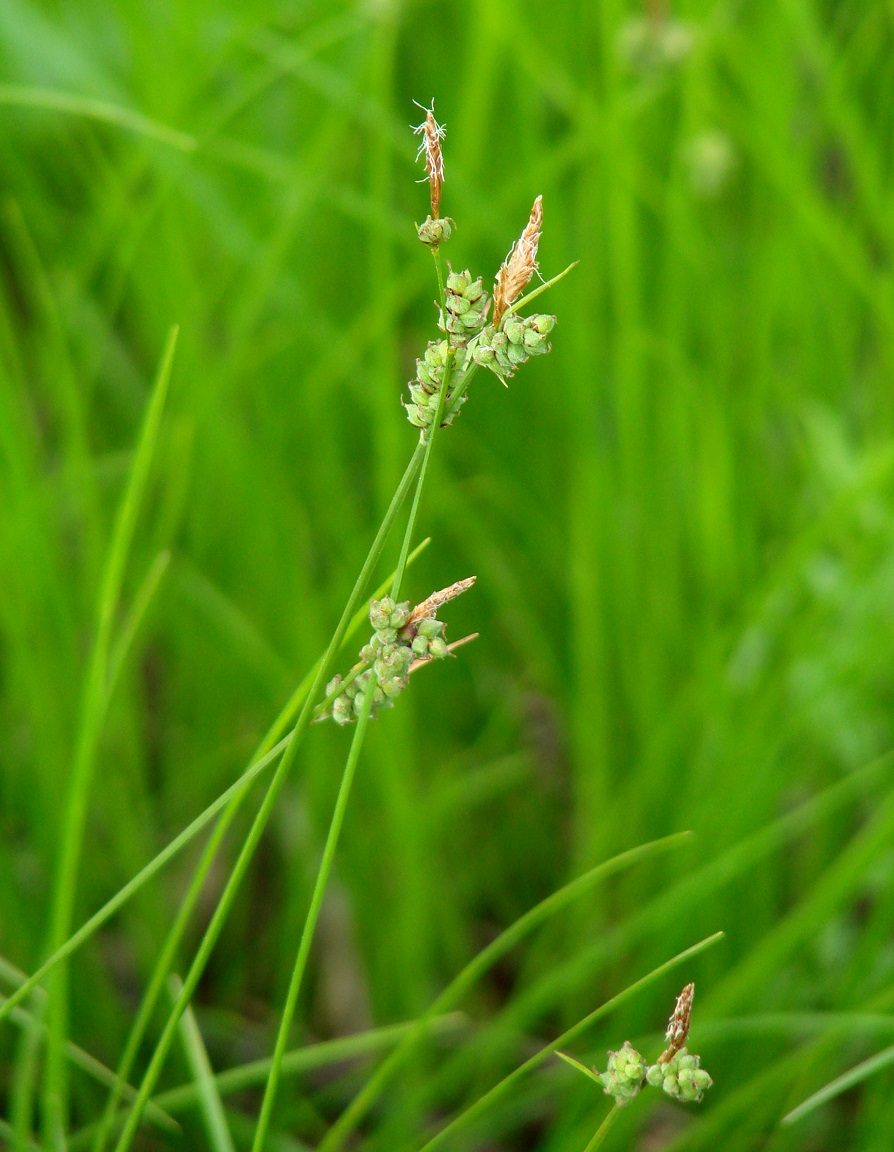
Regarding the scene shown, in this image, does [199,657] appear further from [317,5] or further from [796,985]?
[317,5]

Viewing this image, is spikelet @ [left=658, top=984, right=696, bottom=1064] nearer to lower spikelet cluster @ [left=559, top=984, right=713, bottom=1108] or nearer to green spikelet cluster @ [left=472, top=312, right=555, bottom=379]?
lower spikelet cluster @ [left=559, top=984, right=713, bottom=1108]

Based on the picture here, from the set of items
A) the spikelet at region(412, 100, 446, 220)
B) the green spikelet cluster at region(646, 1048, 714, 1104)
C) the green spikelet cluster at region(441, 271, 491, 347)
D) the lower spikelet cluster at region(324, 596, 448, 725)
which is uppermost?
the spikelet at region(412, 100, 446, 220)

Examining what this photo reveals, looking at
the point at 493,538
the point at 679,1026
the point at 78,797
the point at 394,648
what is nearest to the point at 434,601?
the point at 394,648

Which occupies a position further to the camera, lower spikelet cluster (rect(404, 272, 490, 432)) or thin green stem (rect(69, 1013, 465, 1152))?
thin green stem (rect(69, 1013, 465, 1152))

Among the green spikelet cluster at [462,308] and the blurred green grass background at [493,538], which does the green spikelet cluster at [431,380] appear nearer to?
the green spikelet cluster at [462,308]

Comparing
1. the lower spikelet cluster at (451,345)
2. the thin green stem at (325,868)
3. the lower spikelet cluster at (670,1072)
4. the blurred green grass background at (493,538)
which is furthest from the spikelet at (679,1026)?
the blurred green grass background at (493,538)

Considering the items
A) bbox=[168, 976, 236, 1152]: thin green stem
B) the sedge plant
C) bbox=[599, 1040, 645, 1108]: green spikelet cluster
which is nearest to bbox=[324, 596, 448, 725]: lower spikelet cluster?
the sedge plant

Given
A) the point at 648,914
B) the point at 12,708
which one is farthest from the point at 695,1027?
the point at 12,708
